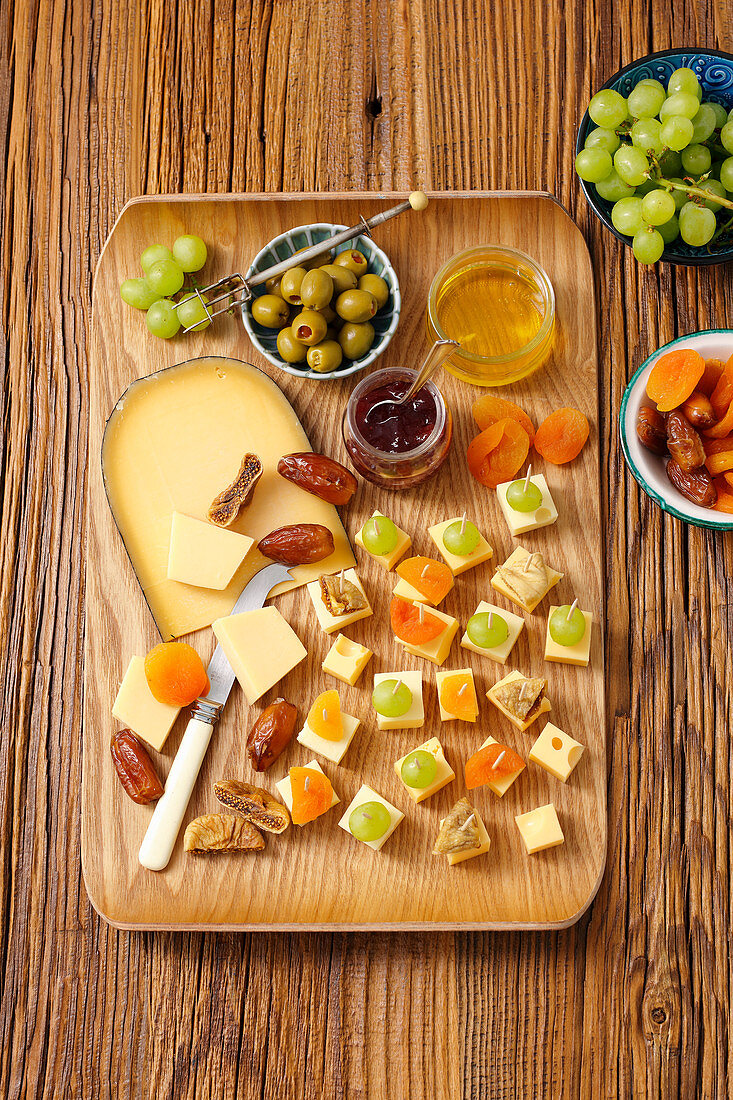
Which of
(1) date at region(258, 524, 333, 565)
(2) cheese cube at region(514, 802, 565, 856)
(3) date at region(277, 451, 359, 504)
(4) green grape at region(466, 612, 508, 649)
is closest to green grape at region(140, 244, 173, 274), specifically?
(3) date at region(277, 451, 359, 504)

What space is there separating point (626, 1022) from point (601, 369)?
1162 mm

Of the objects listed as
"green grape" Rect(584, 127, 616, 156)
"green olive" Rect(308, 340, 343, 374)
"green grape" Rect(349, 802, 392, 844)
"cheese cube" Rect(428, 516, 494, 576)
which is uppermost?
"green grape" Rect(584, 127, 616, 156)

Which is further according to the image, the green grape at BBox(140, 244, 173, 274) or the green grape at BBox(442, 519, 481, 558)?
the green grape at BBox(140, 244, 173, 274)

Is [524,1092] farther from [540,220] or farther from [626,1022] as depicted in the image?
[540,220]

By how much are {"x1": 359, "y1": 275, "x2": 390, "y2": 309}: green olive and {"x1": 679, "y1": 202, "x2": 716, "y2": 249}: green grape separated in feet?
1.68

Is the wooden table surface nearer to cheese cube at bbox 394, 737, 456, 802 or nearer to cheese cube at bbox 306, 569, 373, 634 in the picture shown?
cheese cube at bbox 394, 737, 456, 802

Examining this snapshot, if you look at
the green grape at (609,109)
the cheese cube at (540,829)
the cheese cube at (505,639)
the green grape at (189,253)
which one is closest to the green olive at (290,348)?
the green grape at (189,253)

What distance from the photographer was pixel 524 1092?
1401 millimetres

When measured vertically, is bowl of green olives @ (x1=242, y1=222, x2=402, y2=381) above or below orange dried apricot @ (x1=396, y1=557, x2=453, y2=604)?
above

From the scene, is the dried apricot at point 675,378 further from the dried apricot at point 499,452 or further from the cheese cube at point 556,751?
the cheese cube at point 556,751

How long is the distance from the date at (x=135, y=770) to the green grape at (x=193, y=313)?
0.74 meters

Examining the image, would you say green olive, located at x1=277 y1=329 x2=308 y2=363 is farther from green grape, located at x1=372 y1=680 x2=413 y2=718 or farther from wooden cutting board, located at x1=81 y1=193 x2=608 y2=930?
green grape, located at x1=372 y1=680 x2=413 y2=718

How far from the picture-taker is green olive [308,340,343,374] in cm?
138

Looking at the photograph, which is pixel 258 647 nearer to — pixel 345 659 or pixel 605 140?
pixel 345 659
